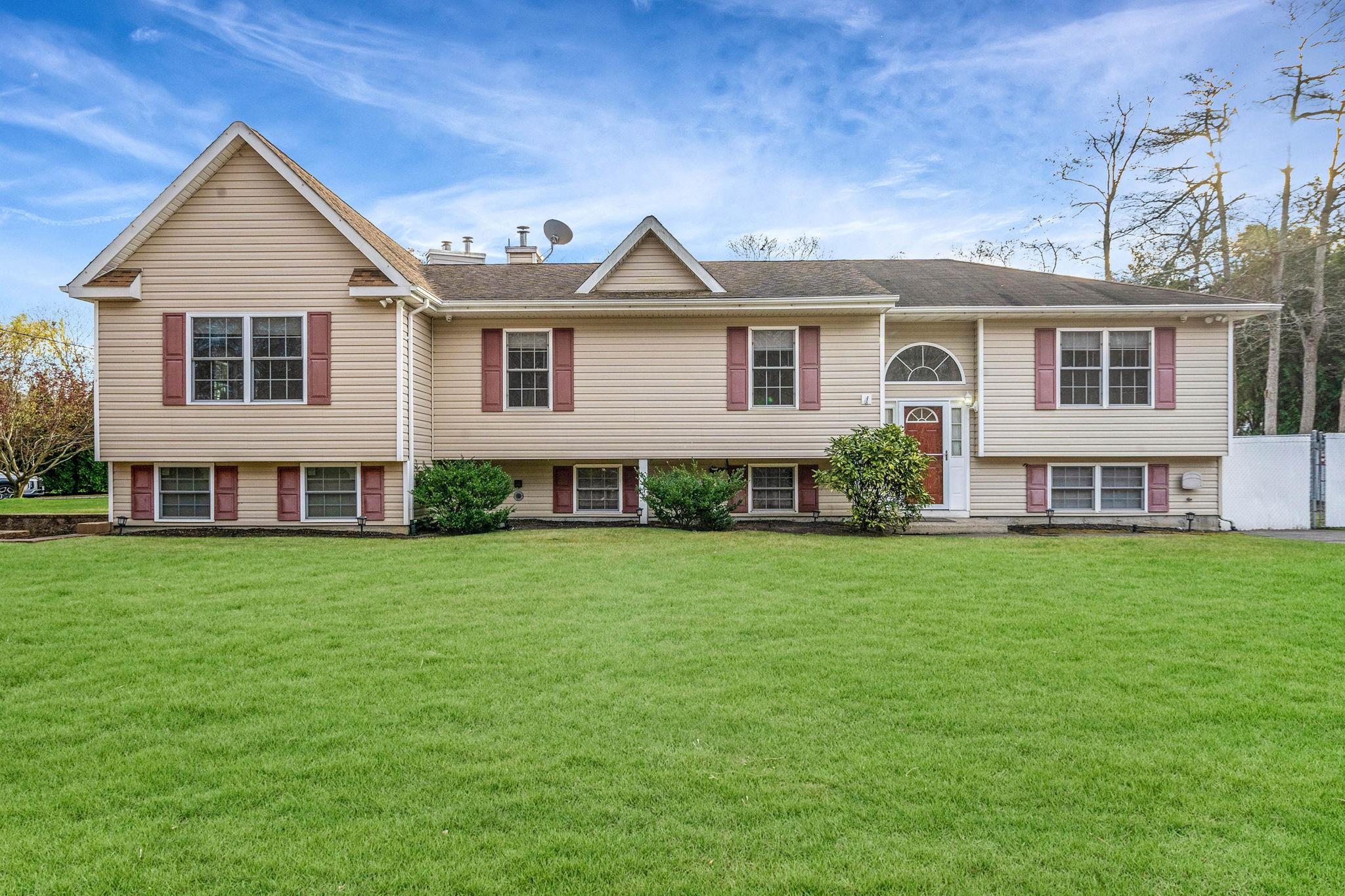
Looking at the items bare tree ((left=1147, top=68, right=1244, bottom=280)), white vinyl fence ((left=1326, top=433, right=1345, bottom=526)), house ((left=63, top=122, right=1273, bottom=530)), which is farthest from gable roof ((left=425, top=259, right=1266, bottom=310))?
bare tree ((left=1147, top=68, right=1244, bottom=280))

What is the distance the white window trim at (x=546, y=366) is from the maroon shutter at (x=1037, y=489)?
10.1 m

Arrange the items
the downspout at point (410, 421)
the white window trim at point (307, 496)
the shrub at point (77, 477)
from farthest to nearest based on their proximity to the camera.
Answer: the shrub at point (77, 477)
the white window trim at point (307, 496)
the downspout at point (410, 421)

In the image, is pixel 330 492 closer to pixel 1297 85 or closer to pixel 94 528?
pixel 94 528

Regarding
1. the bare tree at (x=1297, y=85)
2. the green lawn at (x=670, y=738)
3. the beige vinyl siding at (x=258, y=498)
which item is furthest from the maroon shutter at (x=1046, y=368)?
the beige vinyl siding at (x=258, y=498)

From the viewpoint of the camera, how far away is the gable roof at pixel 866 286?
13750mm

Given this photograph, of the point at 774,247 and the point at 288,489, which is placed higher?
the point at 774,247

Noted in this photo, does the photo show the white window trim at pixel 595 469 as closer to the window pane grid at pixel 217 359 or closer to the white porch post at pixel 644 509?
the white porch post at pixel 644 509

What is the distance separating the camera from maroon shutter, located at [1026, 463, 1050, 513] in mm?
14469

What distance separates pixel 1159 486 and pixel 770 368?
8.46 meters

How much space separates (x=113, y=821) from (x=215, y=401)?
11589mm

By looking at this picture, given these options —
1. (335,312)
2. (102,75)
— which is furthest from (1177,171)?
(102,75)

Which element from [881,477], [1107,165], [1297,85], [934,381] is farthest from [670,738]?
[1297,85]

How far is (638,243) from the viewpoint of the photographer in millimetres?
13883

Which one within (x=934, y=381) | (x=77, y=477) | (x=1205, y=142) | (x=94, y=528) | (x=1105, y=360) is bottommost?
(x=94, y=528)
